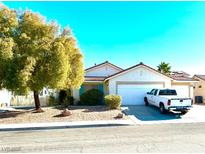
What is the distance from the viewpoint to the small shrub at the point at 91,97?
27.7 metres

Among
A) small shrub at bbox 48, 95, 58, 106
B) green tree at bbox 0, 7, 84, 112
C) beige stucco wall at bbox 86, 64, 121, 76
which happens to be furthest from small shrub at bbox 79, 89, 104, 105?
green tree at bbox 0, 7, 84, 112

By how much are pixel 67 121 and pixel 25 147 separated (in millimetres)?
7754

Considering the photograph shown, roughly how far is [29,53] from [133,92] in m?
11.8

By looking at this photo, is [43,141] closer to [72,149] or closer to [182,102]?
[72,149]

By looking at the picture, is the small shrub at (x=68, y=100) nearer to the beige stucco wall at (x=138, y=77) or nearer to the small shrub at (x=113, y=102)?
the beige stucco wall at (x=138, y=77)

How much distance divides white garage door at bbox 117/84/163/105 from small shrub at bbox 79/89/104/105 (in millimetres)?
2203

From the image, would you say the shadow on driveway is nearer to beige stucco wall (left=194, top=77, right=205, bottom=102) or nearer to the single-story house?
the single-story house

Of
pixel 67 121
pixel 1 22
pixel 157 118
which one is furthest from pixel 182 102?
pixel 1 22

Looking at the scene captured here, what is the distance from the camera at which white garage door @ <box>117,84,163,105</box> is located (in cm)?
2705

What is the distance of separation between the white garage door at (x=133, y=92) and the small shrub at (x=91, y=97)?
2203 mm

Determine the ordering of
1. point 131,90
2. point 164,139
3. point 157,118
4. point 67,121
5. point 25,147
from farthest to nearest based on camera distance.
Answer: point 131,90
point 157,118
point 67,121
point 164,139
point 25,147

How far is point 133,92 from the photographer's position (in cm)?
Result: 2722

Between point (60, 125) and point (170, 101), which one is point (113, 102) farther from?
point (60, 125)

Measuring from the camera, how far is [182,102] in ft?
64.0
